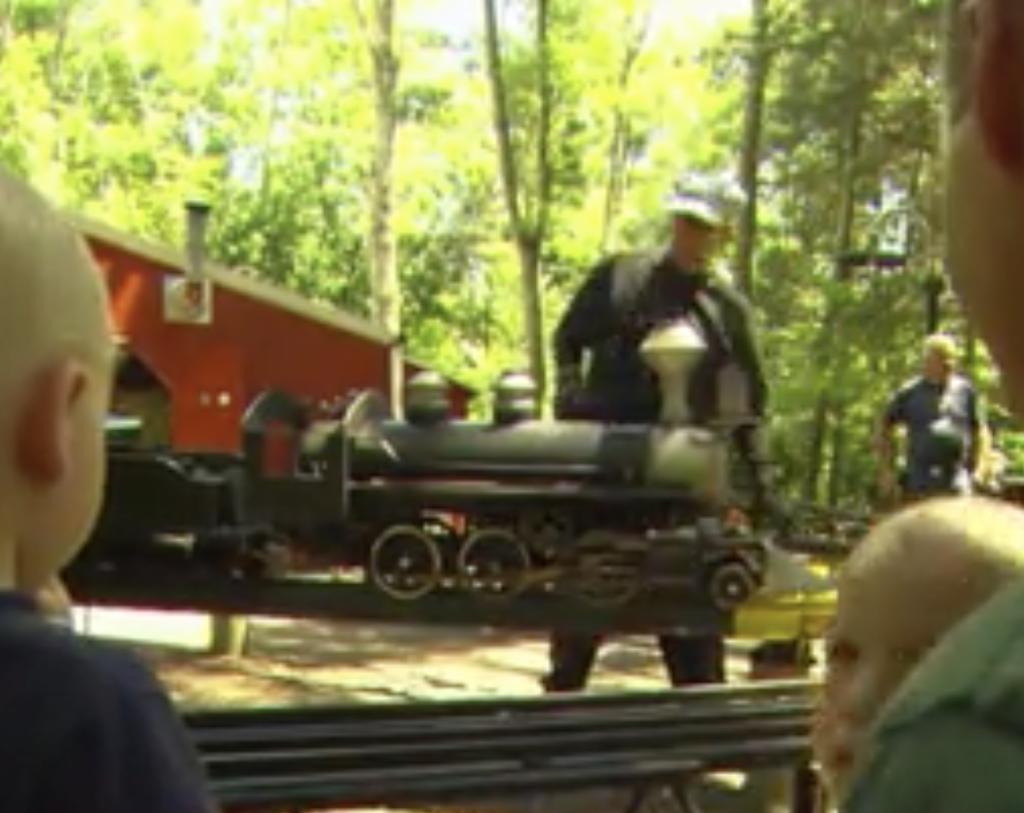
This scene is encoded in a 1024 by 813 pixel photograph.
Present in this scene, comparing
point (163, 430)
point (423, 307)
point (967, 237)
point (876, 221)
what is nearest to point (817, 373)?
point (876, 221)

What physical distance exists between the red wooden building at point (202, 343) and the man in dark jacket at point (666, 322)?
16.5ft

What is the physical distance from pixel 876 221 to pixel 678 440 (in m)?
22.0

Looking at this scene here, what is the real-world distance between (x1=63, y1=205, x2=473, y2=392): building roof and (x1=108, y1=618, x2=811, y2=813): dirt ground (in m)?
2.97

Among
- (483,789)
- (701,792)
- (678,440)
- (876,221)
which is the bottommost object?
(701,792)

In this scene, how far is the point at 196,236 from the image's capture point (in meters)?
13.4

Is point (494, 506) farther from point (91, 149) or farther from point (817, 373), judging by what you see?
point (91, 149)

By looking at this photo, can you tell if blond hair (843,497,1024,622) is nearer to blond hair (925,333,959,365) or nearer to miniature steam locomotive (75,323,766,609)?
miniature steam locomotive (75,323,766,609)

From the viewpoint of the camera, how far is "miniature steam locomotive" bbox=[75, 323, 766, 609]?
7.96 meters

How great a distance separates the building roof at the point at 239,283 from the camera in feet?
43.8

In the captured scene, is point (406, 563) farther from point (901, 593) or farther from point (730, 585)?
point (901, 593)

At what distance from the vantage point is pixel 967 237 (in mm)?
678

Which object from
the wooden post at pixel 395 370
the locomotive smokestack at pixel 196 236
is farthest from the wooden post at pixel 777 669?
the wooden post at pixel 395 370

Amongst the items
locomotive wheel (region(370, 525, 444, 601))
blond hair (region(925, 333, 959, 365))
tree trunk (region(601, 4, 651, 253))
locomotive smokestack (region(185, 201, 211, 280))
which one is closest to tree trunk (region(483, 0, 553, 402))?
tree trunk (region(601, 4, 651, 253))

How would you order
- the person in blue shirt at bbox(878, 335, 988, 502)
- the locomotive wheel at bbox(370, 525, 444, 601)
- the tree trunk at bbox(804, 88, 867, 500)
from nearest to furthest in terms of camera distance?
1. the locomotive wheel at bbox(370, 525, 444, 601)
2. the person in blue shirt at bbox(878, 335, 988, 502)
3. the tree trunk at bbox(804, 88, 867, 500)
